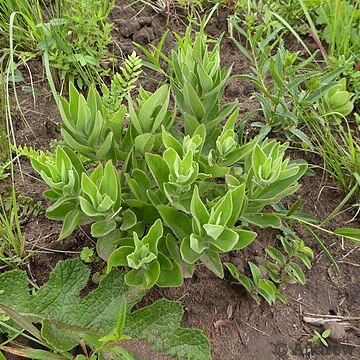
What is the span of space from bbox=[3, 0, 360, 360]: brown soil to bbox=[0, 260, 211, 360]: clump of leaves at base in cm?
8

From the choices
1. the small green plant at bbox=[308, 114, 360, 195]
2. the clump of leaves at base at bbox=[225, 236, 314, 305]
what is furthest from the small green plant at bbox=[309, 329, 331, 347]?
the small green plant at bbox=[308, 114, 360, 195]

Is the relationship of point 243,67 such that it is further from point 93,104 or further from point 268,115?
point 93,104

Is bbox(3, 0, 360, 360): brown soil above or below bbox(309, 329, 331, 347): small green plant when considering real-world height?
above

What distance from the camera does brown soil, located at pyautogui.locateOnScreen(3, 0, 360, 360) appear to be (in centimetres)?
150

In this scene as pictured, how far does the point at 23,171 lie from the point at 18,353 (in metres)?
0.66

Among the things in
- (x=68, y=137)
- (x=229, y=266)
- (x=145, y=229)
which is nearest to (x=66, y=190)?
(x=68, y=137)

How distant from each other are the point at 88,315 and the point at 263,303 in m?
0.51

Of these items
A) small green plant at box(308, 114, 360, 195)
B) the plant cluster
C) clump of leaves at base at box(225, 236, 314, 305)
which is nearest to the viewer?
the plant cluster

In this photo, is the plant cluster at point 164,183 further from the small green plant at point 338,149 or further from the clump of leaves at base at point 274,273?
the small green plant at point 338,149

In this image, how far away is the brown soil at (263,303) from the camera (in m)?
1.50

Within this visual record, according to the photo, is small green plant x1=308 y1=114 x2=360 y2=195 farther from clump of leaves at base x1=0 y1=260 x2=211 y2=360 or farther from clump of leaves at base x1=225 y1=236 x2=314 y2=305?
clump of leaves at base x1=0 y1=260 x2=211 y2=360

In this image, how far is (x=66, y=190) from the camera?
1.26 meters

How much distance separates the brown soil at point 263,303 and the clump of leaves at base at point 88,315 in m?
0.08

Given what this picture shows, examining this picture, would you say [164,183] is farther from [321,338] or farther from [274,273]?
[321,338]
